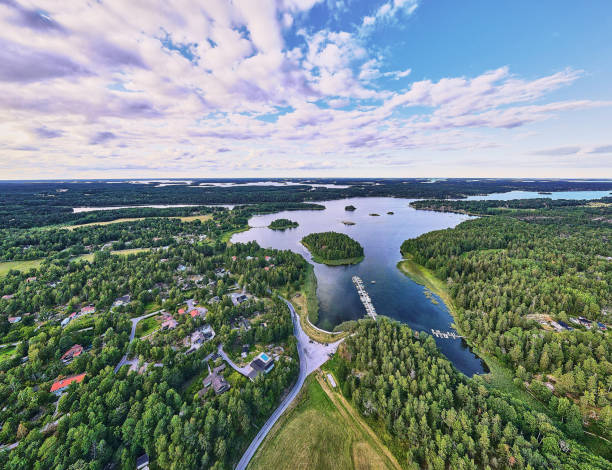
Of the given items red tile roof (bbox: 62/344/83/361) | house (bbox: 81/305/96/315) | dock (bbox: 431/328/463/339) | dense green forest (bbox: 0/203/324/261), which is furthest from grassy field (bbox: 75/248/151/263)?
dock (bbox: 431/328/463/339)

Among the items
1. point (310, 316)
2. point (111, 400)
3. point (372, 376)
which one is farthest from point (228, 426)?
point (310, 316)

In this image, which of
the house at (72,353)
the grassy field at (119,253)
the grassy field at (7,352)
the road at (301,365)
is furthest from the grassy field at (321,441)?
the grassy field at (119,253)

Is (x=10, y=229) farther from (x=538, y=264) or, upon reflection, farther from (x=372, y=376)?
(x=538, y=264)

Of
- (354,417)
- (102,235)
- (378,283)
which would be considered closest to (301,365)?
(354,417)

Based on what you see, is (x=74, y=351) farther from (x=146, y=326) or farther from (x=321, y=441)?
(x=321, y=441)

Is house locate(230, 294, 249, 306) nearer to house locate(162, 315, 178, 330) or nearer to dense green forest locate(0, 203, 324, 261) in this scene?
house locate(162, 315, 178, 330)
